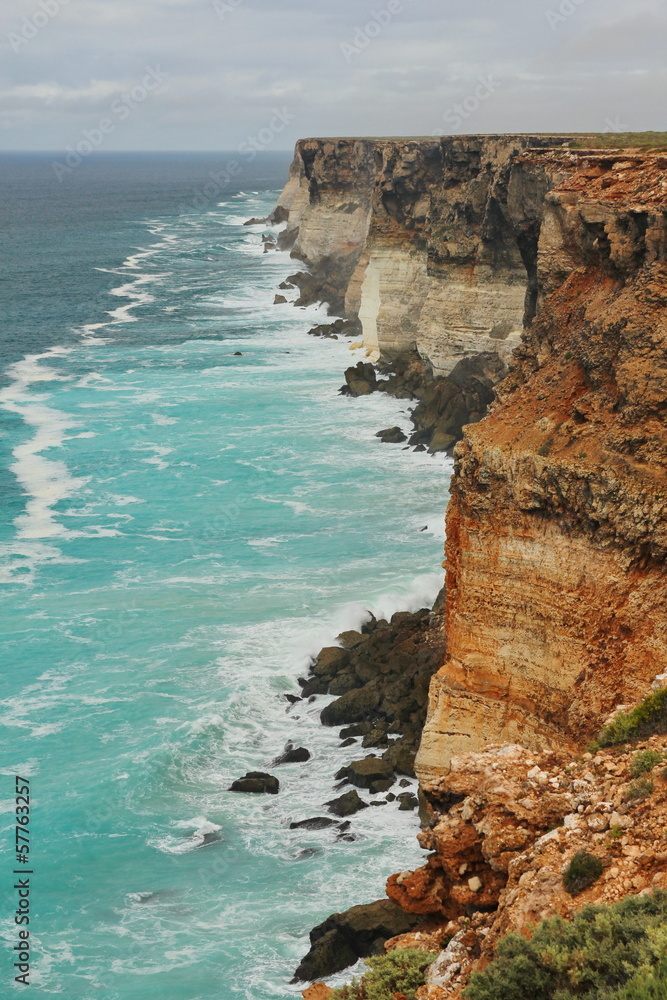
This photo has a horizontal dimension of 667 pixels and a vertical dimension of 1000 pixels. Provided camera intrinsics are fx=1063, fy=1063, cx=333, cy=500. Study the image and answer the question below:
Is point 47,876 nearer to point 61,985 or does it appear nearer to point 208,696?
point 61,985

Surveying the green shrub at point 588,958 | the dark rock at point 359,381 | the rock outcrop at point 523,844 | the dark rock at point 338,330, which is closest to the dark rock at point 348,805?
the rock outcrop at point 523,844

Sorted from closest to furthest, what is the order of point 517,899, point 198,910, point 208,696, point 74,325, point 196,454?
point 517,899 → point 198,910 → point 208,696 → point 196,454 → point 74,325

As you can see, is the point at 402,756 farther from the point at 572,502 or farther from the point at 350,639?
the point at 572,502

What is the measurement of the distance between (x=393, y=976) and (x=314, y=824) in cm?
1247

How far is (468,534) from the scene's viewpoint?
1878 centimetres

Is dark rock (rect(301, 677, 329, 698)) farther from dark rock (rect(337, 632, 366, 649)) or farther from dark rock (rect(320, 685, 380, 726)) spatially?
Result: dark rock (rect(337, 632, 366, 649))

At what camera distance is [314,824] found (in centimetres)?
2253

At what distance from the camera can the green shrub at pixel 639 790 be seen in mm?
9852

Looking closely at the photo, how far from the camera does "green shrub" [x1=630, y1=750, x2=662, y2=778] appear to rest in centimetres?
1031

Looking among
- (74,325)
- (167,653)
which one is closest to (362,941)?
(167,653)

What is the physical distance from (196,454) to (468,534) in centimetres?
2970

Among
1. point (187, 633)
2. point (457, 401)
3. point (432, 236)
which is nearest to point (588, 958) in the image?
point (187, 633)

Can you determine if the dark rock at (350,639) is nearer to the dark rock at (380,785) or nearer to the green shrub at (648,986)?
the dark rock at (380,785)

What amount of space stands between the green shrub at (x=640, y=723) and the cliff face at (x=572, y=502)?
3.76 m
